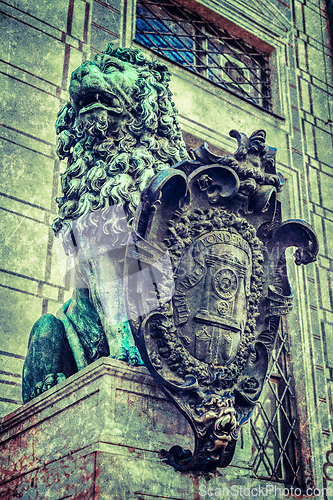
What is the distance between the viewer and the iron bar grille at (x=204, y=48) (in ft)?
21.7

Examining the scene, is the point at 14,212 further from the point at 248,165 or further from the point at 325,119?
the point at 325,119

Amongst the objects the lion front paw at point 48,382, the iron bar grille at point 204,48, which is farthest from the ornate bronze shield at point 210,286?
the iron bar grille at point 204,48

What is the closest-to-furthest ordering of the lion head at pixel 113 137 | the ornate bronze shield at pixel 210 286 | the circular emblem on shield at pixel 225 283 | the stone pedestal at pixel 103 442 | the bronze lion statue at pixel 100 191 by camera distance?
the stone pedestal at pixel 103 442
the ornate bronze shield at pixel 210 286
the circular emblem on shield at pixel 225 283
the bronze lion statue at pixel 100 191
the lion head at pixel 113 137

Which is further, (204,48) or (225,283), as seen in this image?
(204,48)

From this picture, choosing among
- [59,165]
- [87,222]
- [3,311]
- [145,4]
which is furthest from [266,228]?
[145,4]

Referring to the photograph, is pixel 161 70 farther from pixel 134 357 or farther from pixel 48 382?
pixel 48 382

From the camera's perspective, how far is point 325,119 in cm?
772

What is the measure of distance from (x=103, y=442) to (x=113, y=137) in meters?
1.56

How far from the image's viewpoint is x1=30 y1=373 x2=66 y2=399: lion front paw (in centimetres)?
311

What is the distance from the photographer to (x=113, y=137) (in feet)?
10.9

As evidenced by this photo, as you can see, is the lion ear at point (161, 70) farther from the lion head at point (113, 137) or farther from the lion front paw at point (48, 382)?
the lion front paw at point (48, 382)

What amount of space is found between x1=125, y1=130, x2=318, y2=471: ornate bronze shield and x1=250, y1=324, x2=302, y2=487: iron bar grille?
261 centimetres

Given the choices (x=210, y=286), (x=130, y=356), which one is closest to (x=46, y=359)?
(x=130, y=356)

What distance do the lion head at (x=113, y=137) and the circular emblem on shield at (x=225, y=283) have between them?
52cm
